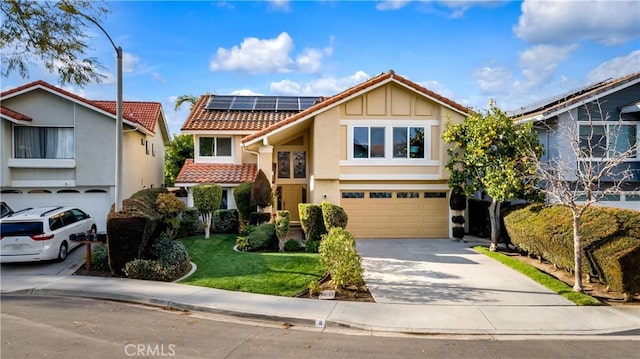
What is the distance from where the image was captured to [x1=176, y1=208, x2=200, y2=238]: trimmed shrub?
16734 mm

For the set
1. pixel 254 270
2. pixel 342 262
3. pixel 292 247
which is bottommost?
pixel 254 270

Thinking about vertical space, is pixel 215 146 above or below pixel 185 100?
below

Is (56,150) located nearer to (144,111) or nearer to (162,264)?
(144,111)

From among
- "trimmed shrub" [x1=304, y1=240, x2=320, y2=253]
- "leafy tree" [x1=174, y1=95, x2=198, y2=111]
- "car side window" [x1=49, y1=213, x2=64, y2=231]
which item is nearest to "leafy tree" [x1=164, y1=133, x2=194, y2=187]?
"leafy tree" [x1=174, y1=95, x2=198, y2=111]

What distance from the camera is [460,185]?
15891 mm

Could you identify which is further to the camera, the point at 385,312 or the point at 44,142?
the point at 44,142

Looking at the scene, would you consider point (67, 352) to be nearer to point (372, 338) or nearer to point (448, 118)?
point (372, 338)

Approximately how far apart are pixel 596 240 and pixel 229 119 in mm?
16811

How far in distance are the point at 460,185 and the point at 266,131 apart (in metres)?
7.99

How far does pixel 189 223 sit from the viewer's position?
1695cm

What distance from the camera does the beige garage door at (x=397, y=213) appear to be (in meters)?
17.2

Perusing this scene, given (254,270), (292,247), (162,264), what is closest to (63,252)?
(162,264)

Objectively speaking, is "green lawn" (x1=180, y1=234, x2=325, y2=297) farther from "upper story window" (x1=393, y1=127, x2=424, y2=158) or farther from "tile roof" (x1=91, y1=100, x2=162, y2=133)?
"tile roof" (x1=91, y1=100, x2=162, y2=133)

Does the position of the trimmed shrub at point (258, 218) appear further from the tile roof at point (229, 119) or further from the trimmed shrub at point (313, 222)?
the tile roof at point (229, 119)
